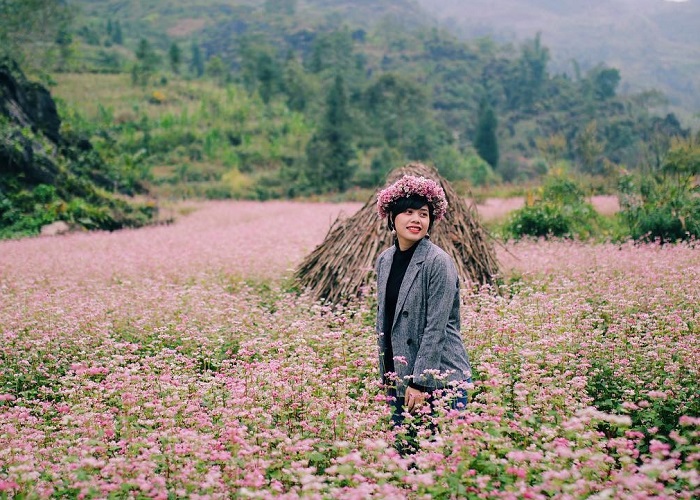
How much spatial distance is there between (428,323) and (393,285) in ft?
1.31

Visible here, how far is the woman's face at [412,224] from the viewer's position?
3861mm

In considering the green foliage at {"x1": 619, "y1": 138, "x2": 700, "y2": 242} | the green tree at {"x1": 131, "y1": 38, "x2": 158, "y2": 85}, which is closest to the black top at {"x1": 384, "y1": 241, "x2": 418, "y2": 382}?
the green foliage at {"x1": 619, "y1": 138, "x2": 700, "y2": 242}

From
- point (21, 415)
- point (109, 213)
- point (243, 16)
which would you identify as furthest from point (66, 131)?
point (243, 16)

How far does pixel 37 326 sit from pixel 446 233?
505 centimetres

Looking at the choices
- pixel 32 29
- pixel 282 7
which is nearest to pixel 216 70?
pixel 32 29

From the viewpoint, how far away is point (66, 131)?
72.9 feet

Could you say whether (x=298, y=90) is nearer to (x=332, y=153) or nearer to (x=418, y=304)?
(x=332, y=153)

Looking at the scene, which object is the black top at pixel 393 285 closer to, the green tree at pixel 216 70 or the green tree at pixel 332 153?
the green tree at pixel 332 153

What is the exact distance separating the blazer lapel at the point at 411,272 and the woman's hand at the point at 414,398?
487 mm

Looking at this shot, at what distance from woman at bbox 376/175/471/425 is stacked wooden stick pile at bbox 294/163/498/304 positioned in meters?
3.17

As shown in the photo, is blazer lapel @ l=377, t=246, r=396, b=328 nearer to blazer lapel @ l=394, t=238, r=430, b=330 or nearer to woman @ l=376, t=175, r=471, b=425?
woman @ l=376, t=175, r=471, b=425

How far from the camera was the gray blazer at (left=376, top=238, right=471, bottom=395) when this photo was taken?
371 centimetres

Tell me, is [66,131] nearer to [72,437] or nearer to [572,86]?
[72,437]

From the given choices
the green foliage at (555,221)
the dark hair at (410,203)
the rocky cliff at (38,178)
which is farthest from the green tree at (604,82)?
the dark hair at (410,203)
